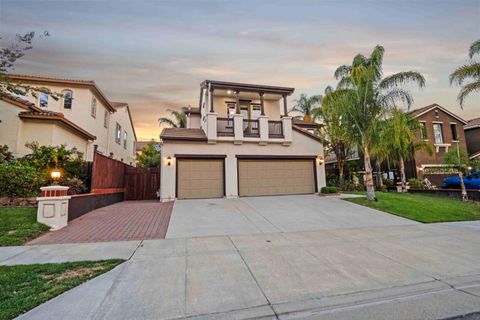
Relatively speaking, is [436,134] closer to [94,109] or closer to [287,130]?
[287,130]

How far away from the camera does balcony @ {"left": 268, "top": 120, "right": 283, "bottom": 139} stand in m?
14.7

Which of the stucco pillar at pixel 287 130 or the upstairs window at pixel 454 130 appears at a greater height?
the upstairs window at pixel 454 130

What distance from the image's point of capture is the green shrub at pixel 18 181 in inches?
321

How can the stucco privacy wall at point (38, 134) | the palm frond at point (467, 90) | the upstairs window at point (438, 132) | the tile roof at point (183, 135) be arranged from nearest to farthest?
the palm frond at point (467, 90) < the stucco privacy wall at point (38, 134) < the tile roof at point (183, 135) < the upstairs window at point (438, 132)

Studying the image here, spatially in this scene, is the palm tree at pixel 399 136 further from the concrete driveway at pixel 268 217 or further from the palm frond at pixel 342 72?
the concrete driveway at pixel 268 217

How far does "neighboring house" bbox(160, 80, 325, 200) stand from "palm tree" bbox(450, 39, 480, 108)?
7.08m

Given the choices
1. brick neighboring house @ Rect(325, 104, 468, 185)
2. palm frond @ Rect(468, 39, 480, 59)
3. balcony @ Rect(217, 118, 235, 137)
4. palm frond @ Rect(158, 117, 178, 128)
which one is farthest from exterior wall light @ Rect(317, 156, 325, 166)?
palm frond @ Rect(158, 117, 178, 128)

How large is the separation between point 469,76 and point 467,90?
2.05 ft

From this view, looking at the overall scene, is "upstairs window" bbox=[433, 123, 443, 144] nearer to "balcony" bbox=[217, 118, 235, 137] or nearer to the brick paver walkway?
"balcony" bbox=[217, 118, 235, 137]

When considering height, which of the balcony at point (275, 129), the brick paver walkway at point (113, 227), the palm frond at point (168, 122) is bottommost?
the brick paver walkway at point (113, 227)

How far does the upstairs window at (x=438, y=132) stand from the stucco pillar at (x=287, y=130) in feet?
58.7

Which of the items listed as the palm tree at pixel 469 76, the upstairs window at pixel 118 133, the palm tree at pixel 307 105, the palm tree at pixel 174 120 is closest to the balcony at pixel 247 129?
the palm tree at pixel 307 105

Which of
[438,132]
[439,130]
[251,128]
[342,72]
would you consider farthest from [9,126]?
[439,130]

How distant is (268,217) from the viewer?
8.83 meters
